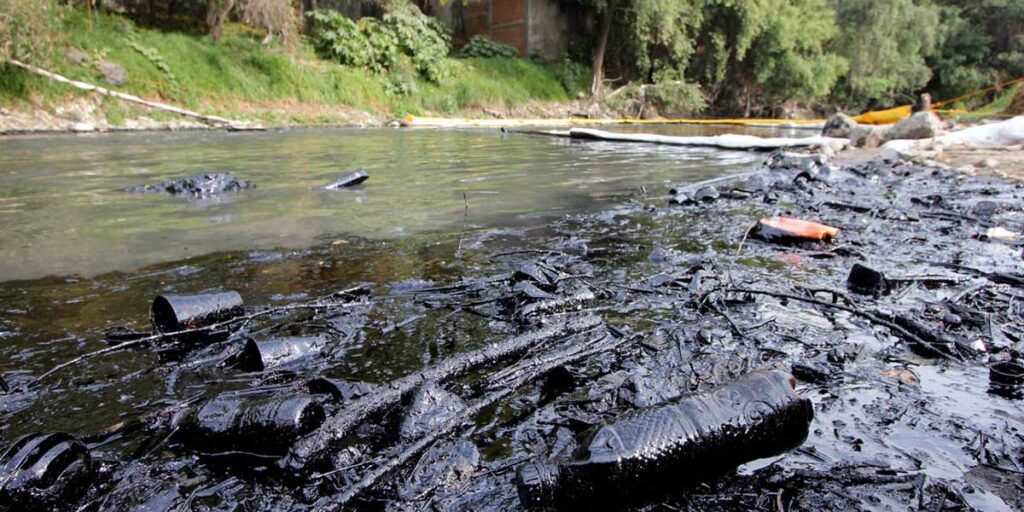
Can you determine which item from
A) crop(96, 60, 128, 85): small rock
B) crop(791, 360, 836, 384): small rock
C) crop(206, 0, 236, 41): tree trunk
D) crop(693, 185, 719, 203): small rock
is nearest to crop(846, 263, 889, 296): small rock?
crop(791, 360, 836, 384): small rock

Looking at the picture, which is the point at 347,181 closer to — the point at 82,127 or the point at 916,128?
the point at 82,127

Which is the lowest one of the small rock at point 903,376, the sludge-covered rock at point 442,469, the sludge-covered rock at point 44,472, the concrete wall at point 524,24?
the sludge-covered rock at point 442,469

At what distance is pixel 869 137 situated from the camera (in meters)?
13.6

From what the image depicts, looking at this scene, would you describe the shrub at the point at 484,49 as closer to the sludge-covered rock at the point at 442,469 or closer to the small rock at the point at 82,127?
the small rock at the point at 82,127

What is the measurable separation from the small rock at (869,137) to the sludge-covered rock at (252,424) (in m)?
14.9

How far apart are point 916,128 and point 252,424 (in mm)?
15216

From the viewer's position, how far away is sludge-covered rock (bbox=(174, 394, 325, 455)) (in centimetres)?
183

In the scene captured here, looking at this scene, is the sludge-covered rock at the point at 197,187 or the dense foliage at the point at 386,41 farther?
the dense foliage at the point at 386,41

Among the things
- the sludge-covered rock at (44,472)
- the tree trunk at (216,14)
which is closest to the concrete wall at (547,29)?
the tree trunk at (216,14)

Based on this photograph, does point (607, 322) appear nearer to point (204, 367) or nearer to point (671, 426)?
point (671, 426)

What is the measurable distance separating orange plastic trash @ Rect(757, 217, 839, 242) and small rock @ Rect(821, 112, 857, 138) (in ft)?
38.9

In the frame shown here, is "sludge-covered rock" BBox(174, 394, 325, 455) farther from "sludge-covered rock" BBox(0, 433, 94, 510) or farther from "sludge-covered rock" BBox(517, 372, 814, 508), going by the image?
"sludge-covered rock" BBox(517, 372, 814, 508)

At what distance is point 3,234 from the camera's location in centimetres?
492

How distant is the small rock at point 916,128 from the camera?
1272 cm
